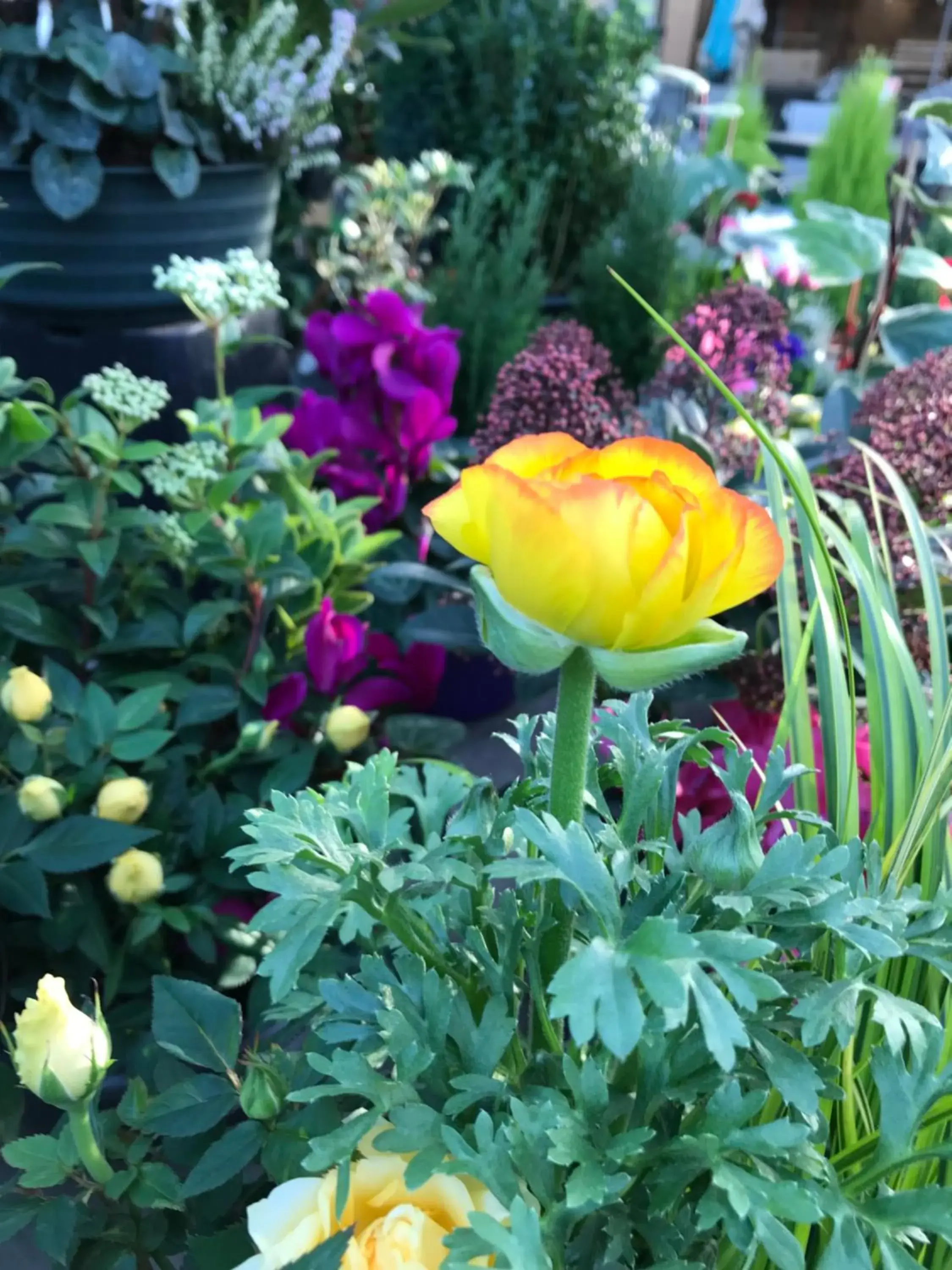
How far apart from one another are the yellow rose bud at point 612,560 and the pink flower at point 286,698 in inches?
17.9

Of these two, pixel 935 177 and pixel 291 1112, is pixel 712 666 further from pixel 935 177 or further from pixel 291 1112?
pixel 935 177

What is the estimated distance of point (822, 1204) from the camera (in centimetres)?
30

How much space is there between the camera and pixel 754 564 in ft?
0.92

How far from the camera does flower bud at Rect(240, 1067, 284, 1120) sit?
367 millimetres

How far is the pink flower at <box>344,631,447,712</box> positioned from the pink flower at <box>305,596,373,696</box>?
101mm

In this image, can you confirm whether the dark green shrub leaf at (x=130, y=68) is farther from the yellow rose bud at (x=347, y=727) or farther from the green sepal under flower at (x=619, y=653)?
the green sepal under flower at (x=619, y=653)

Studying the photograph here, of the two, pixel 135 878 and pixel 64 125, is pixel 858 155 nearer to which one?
pixel 64 125

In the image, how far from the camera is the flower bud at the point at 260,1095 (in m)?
0.37

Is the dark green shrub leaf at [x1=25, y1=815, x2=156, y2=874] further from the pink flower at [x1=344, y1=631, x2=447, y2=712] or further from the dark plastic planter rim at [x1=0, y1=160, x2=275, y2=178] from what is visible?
the dark plastic planter rim at [x1=0, y1=160, x2=275, y2=178]

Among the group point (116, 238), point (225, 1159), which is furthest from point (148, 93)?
point (225, 1159)

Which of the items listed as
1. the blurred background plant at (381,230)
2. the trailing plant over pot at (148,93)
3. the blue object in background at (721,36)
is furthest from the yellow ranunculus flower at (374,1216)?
the blue object in background at (721,36)

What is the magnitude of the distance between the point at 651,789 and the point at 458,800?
13cm

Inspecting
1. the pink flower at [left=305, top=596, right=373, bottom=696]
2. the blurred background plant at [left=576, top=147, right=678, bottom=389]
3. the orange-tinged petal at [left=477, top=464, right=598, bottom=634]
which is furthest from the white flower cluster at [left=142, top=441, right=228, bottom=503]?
the blurred background plant at [left=576, top=147, right=678, bottom=389]

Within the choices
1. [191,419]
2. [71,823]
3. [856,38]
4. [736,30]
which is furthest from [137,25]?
[856,38]
